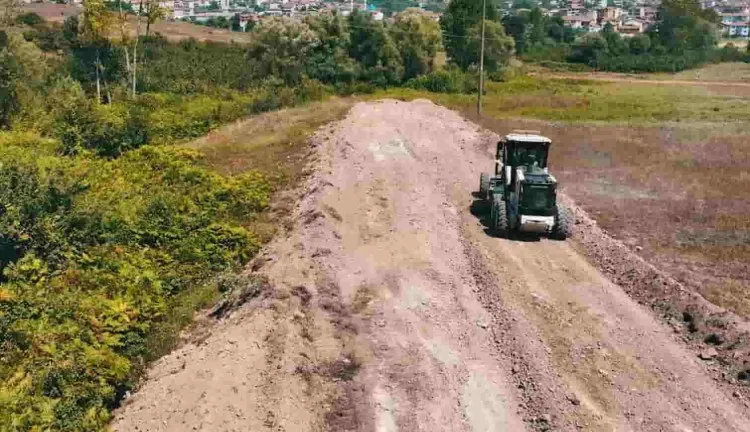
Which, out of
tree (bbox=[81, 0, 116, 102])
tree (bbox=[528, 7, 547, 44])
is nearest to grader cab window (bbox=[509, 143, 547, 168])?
tree (bbox=[81, 0, 116, 102])

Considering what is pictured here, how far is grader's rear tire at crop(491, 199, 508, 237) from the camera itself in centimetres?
2139

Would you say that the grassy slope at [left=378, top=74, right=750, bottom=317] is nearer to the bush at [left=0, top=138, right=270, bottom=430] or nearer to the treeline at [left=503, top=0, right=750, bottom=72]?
the bush at [left=0, top=138, right=270, bottom=430]

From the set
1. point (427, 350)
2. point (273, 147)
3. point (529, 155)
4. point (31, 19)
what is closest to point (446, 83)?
point (273, 147)

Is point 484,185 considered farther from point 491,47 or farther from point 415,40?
point 491,47

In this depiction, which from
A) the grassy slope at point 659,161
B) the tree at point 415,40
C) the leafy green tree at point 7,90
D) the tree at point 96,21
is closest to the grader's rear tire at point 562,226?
the grassy slope at point 659,161

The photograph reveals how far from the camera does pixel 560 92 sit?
59.2 metres

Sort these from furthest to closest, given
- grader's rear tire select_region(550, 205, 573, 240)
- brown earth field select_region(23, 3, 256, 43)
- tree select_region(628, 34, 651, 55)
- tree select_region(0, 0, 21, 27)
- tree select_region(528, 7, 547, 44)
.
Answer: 1. tree select_region(528, 7, 547, 44)
2. brown earth field select_region(23, 3, 256, 43)
3. tree select_region(628, 34, 651, 55)
4. tree select_region(0, 0, 21, 27)
5. grader's rear tire select_region(550, 205, 573, 240)

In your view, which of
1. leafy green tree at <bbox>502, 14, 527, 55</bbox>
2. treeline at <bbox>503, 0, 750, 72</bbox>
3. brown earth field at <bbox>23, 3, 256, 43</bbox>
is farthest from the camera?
leafy green tree at <bbox>502, 14, 527, 55</bbox>

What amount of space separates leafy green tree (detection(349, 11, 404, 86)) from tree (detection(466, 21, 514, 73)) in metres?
10.7

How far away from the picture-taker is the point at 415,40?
208 feet

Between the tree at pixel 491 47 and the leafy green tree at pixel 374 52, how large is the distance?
1075cm

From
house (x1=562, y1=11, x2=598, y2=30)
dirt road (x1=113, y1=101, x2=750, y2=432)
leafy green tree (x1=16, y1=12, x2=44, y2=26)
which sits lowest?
dirt road (x1=113, y1=101, x2=750, y2=432)

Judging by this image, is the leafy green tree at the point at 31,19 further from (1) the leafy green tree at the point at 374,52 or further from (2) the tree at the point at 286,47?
(1) the leafy green tree at the point at 374,52

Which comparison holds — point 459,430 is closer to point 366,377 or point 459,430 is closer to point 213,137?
point 366,377
